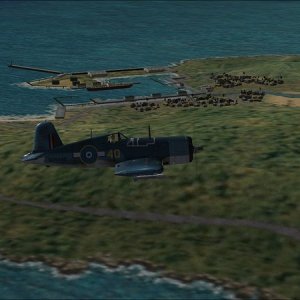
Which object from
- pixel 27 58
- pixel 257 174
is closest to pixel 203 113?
pixel 257 174

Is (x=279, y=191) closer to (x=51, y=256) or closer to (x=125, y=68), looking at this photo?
(x=51, y=256)

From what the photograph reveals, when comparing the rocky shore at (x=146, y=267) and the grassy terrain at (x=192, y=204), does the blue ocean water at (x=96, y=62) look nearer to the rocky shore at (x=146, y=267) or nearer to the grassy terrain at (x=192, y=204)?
the rocky shore at (x=146, y=267)

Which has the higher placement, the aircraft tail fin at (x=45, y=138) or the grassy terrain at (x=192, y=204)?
the aircraft tail fin at (x=45, y=138)

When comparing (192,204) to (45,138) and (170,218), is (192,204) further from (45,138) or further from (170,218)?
(45,138)

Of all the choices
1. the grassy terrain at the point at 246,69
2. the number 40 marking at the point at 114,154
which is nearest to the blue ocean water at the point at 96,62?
the grassy terrain at the point at 246,69

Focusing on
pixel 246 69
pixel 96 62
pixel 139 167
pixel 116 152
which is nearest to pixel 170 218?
pixel 139 167

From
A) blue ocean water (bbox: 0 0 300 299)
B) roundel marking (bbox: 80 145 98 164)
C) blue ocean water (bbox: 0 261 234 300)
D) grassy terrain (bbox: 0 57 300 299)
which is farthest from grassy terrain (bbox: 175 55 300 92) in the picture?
blue ocean water (bbox: 0 261 234 300)

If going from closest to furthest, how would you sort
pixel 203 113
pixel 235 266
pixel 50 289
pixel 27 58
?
pixel 50 289
pixel 235 266
pixel 203 113
pixel 27 58
